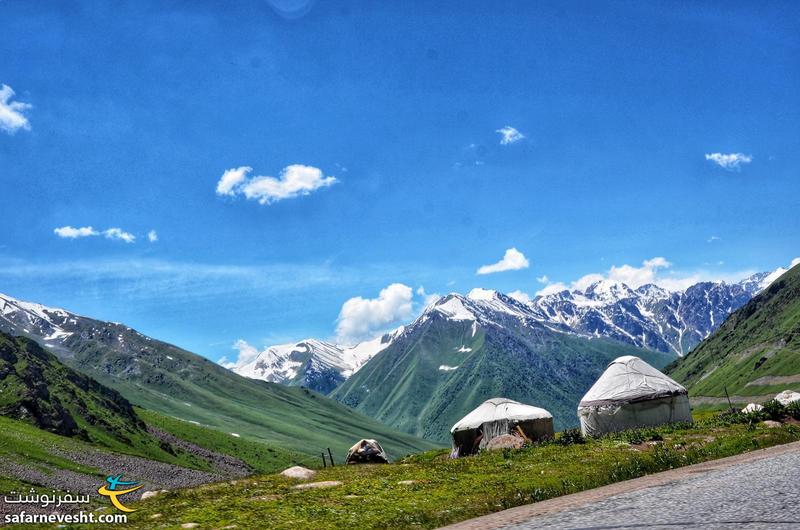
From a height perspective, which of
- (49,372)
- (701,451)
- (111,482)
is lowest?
(701,451)

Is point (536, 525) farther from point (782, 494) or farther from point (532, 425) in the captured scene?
point (532, 425)

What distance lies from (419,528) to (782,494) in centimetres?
811

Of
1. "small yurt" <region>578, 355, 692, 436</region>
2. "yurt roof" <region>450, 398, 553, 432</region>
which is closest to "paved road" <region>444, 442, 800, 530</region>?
"yurt roof" <region>450, 398, 553, 432</region>

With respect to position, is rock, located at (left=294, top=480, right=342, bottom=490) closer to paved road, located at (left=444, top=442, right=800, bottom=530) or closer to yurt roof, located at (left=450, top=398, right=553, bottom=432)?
paved road, located at (left=444, top=442, right=800, bottom=530)

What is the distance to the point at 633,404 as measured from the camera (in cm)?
4603

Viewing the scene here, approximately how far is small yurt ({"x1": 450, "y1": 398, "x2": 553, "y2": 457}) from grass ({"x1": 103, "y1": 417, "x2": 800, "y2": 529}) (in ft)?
44.3

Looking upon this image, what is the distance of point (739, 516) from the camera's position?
36.7ft

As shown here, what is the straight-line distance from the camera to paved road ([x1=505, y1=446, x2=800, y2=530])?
11023mm

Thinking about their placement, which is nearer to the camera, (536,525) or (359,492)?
(536,525)

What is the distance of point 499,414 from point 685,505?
33.3m

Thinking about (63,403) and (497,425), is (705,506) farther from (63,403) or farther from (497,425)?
(63,403)

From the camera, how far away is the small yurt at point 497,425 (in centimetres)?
4456

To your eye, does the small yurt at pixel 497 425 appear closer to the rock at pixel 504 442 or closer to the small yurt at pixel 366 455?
the rock at pixel 504 442

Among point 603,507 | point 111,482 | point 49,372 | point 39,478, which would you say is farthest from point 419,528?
point 49,372
